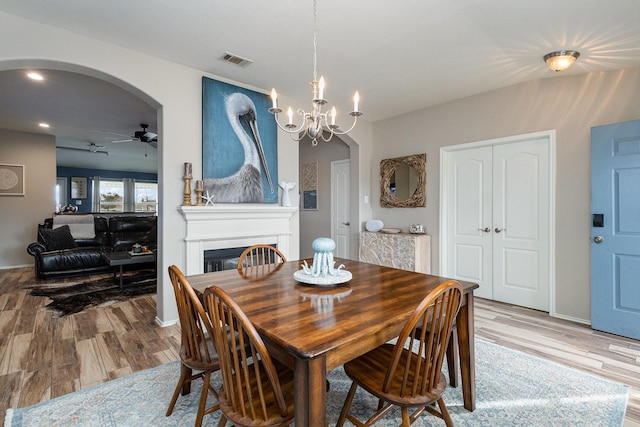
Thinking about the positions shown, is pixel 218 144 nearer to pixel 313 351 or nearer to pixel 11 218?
pixel 313 351

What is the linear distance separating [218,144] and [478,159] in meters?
3.19

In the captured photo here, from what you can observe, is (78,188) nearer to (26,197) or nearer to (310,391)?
(26,197)

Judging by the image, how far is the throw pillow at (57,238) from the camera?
5219 millimetres

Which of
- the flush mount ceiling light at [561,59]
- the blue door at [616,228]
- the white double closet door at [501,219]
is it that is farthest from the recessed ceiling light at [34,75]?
the blue door at [616,228]

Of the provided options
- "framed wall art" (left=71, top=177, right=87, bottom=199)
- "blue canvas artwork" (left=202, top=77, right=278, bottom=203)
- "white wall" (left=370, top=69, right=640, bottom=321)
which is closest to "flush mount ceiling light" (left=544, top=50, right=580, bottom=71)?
"white wall" (left=370, top=69, right=640, bottom=321)

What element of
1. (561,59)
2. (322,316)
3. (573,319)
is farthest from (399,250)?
(322,316)

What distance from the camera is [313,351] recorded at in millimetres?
1022

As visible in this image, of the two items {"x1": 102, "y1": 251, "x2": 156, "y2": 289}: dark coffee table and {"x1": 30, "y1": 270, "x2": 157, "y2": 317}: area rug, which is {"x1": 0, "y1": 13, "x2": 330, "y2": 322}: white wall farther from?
{"x1": 102, "y1": 251, "x2": 156, "y2": 289}: dark coffee table

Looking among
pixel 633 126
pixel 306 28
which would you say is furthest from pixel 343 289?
pixel 633 126

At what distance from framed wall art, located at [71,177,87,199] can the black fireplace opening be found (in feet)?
29.2

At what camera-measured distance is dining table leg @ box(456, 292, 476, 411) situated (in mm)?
1763

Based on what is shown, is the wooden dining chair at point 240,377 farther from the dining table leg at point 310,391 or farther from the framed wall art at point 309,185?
the framed wall art at point 309,185

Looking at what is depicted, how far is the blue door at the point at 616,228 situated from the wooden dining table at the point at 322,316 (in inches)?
82.2

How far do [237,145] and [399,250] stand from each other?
8.34 feet
